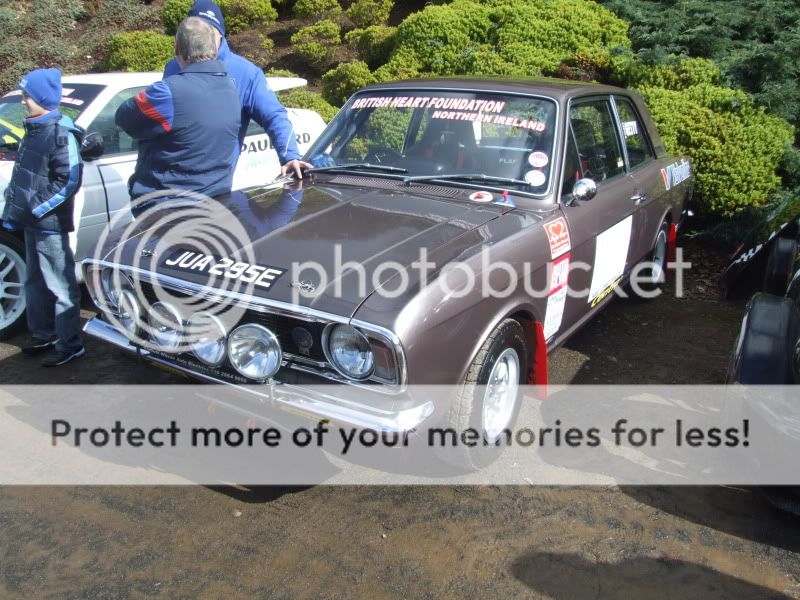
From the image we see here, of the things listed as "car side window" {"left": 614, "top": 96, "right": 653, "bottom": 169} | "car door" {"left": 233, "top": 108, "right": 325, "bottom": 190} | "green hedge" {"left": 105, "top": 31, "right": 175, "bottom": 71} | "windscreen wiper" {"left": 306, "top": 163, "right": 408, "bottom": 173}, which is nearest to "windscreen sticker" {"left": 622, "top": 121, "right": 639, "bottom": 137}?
"car side window" {"left": 614, "top": 96, "right": 653, "bottom": 169}

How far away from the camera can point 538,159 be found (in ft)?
13.0

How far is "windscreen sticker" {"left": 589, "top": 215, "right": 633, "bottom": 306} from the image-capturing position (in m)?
4.31

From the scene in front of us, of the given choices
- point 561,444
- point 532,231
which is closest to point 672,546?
point 561,444

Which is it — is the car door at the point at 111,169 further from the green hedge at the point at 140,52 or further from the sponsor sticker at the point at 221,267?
the green hedge at the point at 140,52

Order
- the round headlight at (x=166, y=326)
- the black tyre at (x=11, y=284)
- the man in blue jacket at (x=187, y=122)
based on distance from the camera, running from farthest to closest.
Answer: the black tyre at (x=11, y=284) < the man in blue jacket at (x=187, y=122) < the round headlight at (x=166, y=326)

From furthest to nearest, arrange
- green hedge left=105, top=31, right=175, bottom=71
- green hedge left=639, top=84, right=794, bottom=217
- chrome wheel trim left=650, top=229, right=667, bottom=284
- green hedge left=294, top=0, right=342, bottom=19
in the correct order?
green hedge left=294, top=0, right=342, bottom=19, green hedge left=105, top=31, right=175, bottom=71, green hedge left=639, top=84, right=794, bottom=217, chrome wheel trim left=650, top=229, right=667, bottom=284

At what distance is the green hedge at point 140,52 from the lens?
35.0ft

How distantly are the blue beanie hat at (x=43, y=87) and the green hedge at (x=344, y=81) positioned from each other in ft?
18.2

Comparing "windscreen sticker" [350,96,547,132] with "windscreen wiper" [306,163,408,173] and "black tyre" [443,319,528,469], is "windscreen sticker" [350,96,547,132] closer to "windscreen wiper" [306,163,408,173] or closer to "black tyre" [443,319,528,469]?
"windscreen wiper" [306,163,408,173]

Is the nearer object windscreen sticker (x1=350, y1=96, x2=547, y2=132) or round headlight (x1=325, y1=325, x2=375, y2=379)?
round headlight (x1=325, y1=325, x2=375, y2=379)

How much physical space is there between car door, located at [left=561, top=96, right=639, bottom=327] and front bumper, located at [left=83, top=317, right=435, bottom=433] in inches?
61.4

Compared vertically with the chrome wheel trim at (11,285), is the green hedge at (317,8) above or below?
above

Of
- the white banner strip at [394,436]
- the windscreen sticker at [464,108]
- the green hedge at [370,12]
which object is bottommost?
the white banner strip at [394,436]

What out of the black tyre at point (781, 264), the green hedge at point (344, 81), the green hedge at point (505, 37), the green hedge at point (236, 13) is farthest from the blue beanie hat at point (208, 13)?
the green hedge at point (236, 13)
